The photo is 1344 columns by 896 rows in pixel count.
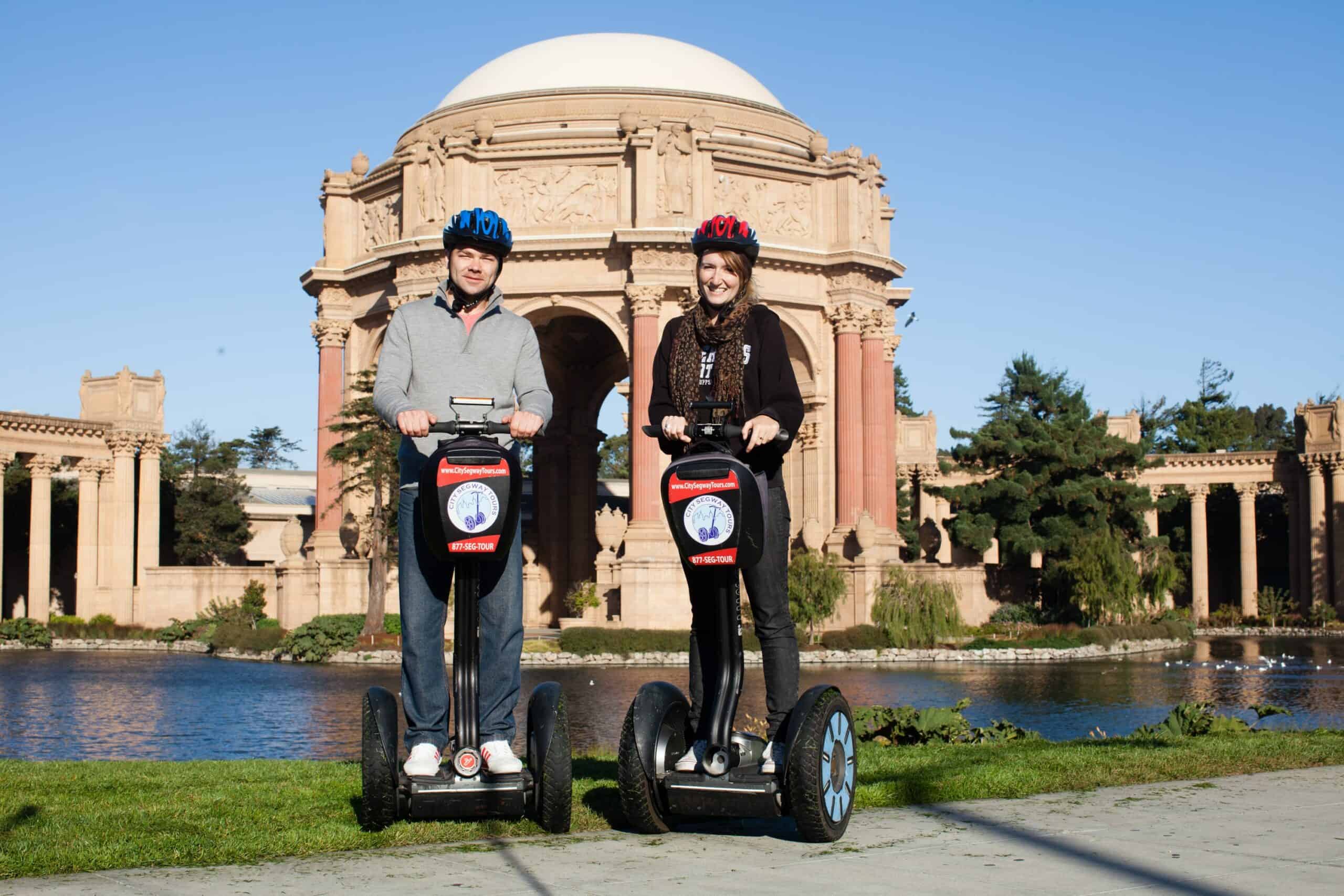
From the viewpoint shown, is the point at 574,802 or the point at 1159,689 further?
the point at 1159,689

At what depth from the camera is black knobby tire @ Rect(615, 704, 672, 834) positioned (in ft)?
22.6

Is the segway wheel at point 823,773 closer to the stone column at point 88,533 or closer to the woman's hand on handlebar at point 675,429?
the woman's hand on handlebar at point 675,429

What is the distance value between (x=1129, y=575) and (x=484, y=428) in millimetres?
41139

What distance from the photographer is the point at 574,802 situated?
795 cm

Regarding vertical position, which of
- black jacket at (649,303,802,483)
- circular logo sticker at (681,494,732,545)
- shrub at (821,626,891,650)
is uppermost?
black jacket at (649,303,802,483)

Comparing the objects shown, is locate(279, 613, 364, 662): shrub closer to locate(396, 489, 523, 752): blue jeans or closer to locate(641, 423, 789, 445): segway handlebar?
locate(396, 489, 523, 752): blue jeans

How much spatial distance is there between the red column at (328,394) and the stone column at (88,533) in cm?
1034

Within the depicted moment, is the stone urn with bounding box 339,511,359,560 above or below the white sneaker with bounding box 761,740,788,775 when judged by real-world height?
above

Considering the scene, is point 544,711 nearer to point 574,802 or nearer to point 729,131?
point 574,802

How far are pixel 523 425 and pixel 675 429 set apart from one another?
69cm

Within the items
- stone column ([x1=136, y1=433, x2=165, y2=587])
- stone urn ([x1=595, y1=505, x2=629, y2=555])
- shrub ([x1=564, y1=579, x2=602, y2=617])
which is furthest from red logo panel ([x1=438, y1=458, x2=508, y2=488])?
stone column ([x1=136, y1=433, x2=165, y2=587])

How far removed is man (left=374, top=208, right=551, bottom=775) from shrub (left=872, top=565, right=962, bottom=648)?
110 feet

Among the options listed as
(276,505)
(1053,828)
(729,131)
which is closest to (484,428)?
(1053,828)

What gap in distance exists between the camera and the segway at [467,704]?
6.77 meters
